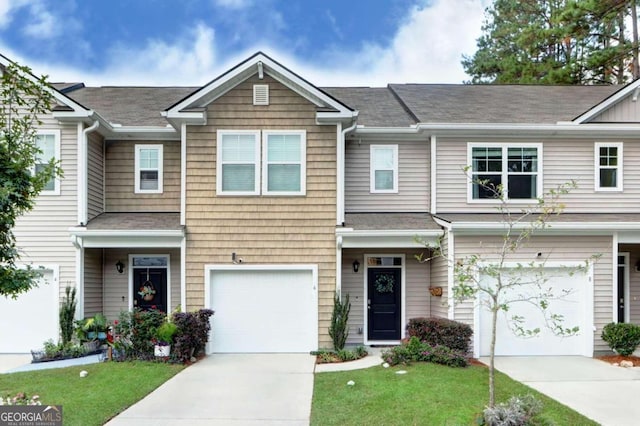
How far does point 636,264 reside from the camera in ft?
42.4

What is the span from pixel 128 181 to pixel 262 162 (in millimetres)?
3635

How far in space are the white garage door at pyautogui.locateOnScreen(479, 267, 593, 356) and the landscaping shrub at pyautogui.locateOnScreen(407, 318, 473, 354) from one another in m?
0.89

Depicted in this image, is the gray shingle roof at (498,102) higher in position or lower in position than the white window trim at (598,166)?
higher

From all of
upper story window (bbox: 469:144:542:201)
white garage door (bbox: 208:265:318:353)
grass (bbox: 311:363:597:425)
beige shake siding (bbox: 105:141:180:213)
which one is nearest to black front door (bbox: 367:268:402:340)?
white garage door (bbox: 208:265:318:353)

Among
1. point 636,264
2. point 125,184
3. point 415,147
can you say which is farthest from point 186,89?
point 636,264

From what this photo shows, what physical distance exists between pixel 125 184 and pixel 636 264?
1291 cm

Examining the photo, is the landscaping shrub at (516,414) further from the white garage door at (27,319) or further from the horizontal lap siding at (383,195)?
the white garage door at (27,319)

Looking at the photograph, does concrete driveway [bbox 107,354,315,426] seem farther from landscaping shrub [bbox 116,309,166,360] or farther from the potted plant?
landscaping shrub [bbox 116,309,166,360]

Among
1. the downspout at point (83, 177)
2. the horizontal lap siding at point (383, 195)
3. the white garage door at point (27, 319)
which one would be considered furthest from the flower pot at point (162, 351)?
the horizontal lap siding at point (383, 195)

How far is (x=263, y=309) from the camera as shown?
11.8 m

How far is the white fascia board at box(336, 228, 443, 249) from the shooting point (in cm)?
1140

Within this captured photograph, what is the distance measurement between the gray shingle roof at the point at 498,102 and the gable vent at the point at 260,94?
12.8 ft

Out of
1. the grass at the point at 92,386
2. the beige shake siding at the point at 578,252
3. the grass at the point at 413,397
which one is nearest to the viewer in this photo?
the grass at the point at 413,397

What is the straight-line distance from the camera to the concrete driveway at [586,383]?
7070 mm
